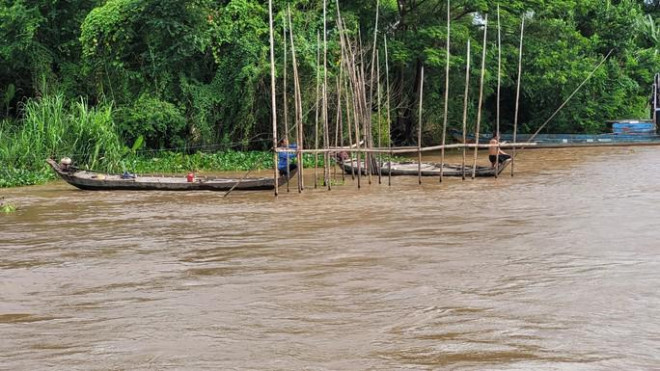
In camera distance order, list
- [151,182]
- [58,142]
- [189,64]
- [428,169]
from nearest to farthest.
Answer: [151,182] < [428,169] < [58,142] < [189,64]

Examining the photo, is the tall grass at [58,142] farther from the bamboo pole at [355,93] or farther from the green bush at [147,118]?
the bamboo pole at [355,93]

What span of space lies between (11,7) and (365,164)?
29.7ft

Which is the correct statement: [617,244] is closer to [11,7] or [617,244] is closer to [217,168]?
[217,168]

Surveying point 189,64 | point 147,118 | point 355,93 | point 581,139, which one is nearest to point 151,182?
point 355,93

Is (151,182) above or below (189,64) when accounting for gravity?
below

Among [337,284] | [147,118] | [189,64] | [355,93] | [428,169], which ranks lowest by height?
[337,284]

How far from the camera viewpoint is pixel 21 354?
5.25m

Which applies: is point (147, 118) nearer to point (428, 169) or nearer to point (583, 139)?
point (428, 169)

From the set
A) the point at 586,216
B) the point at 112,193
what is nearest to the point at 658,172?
the point at 586,216

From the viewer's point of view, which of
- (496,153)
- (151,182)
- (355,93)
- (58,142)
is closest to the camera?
(151,182)

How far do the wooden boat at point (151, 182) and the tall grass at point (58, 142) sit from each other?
7.43ft

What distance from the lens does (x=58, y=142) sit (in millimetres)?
16906

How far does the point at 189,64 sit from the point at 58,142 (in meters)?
4.47

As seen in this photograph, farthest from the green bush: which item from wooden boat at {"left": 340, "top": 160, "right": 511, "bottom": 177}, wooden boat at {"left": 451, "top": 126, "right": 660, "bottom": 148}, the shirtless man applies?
wooden boat at {"left": 451, "top": 126, "right": 660, "bottom": 148}
